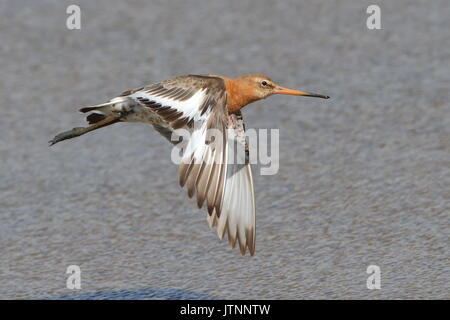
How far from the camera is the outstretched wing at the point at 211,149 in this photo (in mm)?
5812

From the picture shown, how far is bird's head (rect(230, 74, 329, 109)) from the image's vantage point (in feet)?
22.7

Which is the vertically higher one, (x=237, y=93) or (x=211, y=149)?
(x=237, y=93)

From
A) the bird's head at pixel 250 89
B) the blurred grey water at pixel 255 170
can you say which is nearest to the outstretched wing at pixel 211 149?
the bird's head at pixel 250 89

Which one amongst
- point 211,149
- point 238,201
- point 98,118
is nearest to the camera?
point 211,149

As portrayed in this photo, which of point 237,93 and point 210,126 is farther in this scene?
point 237,93

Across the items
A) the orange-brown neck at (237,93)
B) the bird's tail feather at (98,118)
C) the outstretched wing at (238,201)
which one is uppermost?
the orange-brown neck at (237,93)

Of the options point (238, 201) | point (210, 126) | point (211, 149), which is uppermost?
point (210, 126)

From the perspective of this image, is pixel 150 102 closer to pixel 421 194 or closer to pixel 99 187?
pixel 99 187

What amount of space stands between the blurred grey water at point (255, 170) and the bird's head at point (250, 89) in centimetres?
92

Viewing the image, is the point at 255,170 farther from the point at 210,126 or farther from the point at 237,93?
the point at 210,126

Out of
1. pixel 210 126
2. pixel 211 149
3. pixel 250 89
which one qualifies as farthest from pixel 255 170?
pixel 211 149

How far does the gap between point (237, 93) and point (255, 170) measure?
1.45 m

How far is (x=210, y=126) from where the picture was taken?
19.7ft

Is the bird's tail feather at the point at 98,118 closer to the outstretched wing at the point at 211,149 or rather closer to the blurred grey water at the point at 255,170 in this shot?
the outstretched wing at the point at 211,149
